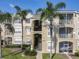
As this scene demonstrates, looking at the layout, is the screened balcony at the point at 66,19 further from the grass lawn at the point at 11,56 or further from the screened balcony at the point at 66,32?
the grass lawn at the point at 11,56

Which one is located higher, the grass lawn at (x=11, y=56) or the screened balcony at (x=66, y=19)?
the screened balcony at (x=66, y=19)

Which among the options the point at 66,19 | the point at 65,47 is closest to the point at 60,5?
the point at 66,19

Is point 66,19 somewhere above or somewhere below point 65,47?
above

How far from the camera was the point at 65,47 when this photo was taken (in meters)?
74.7

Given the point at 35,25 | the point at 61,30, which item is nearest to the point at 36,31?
the point at 35,25

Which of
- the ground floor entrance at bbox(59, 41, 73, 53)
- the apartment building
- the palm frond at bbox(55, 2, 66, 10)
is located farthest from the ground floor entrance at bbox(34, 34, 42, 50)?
the palm frond at bbox(55, 2, 66, 10)

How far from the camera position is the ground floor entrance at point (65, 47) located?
74.6 m

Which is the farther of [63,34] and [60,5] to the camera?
[63,34]

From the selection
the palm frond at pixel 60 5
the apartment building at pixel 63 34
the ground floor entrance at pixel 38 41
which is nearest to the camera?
the palm frond at pixel 60 5

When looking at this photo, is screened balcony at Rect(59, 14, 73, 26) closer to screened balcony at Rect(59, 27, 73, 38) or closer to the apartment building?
the apartment building

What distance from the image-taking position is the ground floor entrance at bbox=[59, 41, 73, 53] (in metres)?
74.6

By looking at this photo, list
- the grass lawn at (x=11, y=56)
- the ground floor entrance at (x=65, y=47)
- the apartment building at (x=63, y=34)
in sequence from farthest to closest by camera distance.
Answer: the ground floor entrance at (x=65, y=47), the apartment building at (x=63, y=34), the grass lawn at (x=11, y=56)

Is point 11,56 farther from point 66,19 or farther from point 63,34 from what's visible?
point 66,19

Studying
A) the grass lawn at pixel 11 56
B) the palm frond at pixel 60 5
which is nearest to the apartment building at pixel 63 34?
the palm frond at pixel 60 5
